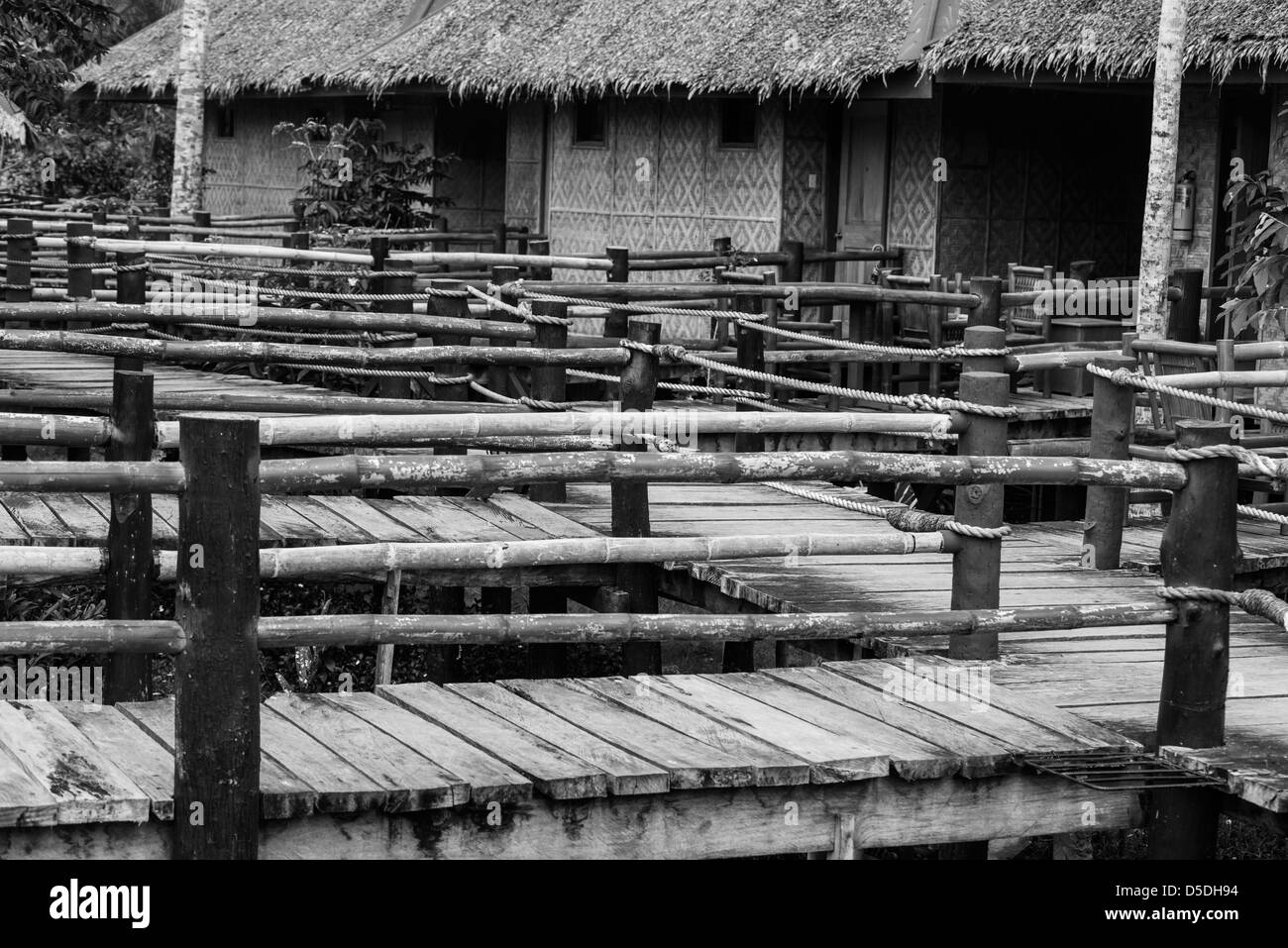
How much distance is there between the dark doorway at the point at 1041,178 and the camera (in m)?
15.6

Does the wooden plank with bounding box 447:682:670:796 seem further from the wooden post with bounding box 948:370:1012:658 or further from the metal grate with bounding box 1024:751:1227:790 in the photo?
the wooden post with bounding box 948:370:1012:658

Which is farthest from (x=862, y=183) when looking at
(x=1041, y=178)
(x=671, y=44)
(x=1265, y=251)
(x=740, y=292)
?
(x=1265, y=251)

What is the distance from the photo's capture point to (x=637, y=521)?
6.42 meters

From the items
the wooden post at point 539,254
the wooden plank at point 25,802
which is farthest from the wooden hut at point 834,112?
the wooden plank at point 25,802

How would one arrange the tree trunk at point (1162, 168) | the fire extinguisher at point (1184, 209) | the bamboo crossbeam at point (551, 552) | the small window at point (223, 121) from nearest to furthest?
the bamboo crossbeam at point (551, 552), the tree trunk at point (1162, 168), the fire extinguisher at point (1184, 209), the small window at point (223, 121)

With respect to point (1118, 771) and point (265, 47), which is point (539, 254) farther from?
point (1118, 771)

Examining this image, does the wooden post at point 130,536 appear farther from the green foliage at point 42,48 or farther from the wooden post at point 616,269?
the green foliage at point 42,48

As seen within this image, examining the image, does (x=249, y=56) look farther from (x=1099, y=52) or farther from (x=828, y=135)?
(x=1099, y=52)

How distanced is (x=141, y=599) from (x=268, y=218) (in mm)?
12316

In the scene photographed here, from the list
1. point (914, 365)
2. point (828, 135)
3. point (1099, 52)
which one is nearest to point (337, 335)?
point (914, 365)

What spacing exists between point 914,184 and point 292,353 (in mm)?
9545

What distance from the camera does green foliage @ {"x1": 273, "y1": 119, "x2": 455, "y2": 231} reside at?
16.7m

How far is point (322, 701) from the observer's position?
467 cm

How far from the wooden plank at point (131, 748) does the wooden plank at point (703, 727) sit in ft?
3.84
